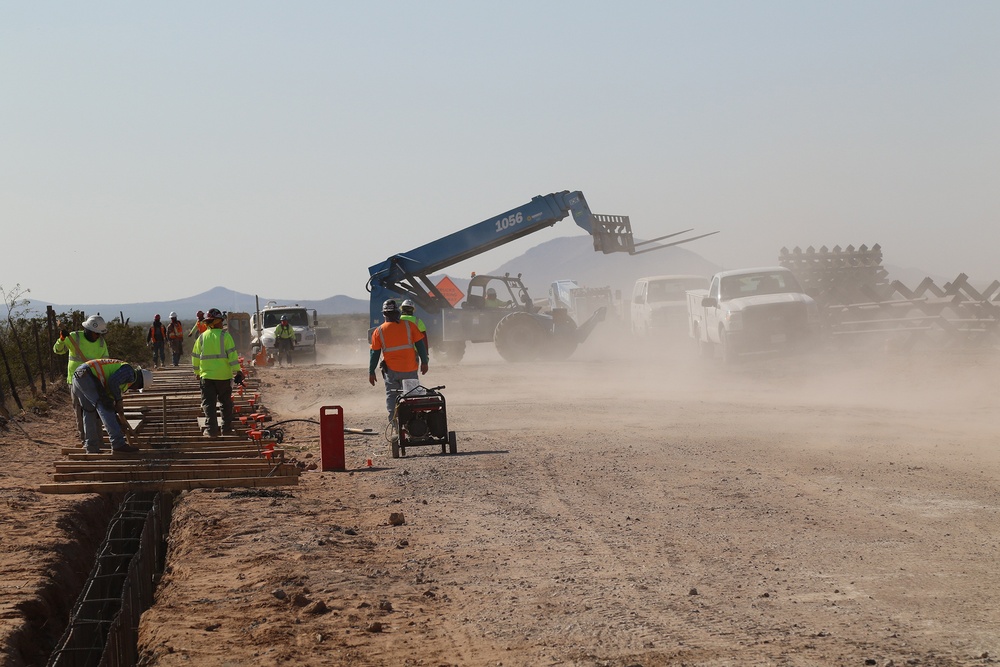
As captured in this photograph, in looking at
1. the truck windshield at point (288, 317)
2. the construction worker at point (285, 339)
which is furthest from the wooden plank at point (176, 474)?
the truck windshield at point (288, 317)

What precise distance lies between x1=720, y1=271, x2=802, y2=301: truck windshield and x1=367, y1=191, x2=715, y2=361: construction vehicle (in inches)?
117

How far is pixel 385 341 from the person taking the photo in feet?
47.3

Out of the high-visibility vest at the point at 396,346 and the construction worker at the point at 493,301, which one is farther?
the construction worker at the point at 493,301

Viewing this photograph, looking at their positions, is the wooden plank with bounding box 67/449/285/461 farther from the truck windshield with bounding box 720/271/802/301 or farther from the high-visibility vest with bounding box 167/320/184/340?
the high-visibility vest with bounding box 167/320/184/340

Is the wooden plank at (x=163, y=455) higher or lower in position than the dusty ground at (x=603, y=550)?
higher

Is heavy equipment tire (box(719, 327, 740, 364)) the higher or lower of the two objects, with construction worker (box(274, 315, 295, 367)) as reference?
lower

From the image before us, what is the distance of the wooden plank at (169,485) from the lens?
11.7 meters

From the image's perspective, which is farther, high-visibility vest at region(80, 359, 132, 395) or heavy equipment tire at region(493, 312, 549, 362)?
heavy equipment tire at region(493, 312, 549, 362)

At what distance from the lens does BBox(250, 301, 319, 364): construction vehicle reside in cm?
4069

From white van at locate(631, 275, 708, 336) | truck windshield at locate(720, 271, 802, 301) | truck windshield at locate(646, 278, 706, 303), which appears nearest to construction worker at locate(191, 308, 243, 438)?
truck windshield at locate(720, 271, 802, 301)

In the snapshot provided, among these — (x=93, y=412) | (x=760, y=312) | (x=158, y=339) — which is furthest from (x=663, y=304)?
(x=93, y=412)

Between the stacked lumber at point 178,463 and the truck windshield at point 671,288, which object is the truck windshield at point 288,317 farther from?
the stacked lumber at point 178,463

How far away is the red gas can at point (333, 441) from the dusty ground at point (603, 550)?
19 cm

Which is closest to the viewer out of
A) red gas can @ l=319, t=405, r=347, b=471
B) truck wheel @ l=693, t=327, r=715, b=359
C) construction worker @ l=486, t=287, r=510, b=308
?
red gas can @ l=319, t=405, r=347, b=471
